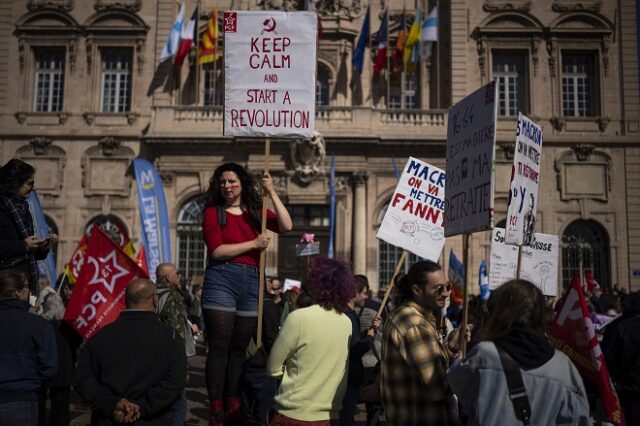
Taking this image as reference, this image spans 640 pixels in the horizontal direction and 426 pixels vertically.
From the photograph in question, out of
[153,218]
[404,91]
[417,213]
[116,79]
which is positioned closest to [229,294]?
[417,213]

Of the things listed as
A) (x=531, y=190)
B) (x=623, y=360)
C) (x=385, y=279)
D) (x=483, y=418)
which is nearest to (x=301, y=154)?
(x=385, y=279)

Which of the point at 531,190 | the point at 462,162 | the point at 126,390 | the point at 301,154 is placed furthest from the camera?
the point at 301,154

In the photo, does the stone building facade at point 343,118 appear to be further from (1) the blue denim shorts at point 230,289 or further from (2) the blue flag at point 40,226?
(1) the blue denim shorts at point 230,289

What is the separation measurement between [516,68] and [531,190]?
18589 mm

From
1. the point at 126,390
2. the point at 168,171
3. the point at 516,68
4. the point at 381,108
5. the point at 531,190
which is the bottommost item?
the point at 126,390

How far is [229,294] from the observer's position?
5199 mm

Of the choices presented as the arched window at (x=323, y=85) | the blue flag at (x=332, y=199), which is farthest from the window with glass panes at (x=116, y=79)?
the blue flag at (x=332, y=199)

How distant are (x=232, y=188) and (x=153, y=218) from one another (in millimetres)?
10279

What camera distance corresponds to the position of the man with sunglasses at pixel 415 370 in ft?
12.9

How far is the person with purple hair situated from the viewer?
429 cm

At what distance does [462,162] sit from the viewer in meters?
5.59

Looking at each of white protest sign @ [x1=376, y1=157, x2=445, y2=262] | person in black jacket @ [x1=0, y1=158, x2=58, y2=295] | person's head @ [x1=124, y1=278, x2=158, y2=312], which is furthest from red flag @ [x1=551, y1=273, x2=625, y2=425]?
person in black jacket @ [x1=0, y1=158, x2=58, y2=295]

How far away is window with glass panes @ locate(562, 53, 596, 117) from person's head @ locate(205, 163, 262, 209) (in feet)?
67.0

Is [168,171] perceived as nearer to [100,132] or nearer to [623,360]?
[100,132]
